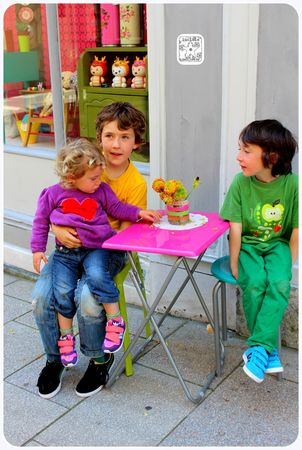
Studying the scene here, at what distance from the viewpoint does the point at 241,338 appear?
3621 mm

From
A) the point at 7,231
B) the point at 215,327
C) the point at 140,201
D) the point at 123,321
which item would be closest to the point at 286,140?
the point at 140,201

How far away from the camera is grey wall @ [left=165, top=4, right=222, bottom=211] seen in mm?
3330

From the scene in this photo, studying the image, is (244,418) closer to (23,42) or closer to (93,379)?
(93,379)

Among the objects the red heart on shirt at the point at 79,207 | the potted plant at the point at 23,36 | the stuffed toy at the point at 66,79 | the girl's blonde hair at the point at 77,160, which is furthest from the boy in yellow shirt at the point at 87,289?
the potted plant at the point at 23,36

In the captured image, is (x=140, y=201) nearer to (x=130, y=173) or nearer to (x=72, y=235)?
(x=130, y=173)

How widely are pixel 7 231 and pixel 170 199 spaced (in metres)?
2.37

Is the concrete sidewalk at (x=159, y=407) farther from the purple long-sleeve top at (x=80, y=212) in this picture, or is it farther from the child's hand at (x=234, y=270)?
the purple long-sleeve top at (x=80, y=212)

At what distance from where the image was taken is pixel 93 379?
10.3 ft

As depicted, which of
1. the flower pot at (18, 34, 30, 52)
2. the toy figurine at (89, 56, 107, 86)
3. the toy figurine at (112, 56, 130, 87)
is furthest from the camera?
the flower pot at (18, 34, 30, 52)

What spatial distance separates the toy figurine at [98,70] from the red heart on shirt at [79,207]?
1560 millimetres

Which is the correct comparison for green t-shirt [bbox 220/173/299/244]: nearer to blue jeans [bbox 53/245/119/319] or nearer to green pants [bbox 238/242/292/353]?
green pants [bbox 238/242/292/353]

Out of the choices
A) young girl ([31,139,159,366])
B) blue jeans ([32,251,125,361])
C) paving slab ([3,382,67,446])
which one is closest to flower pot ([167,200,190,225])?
young girl ([31,139,159,366])

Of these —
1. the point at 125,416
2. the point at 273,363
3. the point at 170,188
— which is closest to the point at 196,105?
the point at 170,188

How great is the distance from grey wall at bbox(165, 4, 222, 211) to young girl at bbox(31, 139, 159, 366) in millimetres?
637
